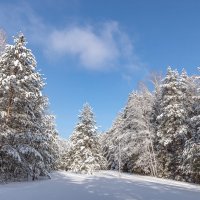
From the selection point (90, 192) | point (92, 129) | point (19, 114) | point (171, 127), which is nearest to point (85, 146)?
point (92, 129)

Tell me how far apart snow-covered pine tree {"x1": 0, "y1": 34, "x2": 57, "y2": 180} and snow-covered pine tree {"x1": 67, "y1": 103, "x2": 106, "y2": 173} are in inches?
732

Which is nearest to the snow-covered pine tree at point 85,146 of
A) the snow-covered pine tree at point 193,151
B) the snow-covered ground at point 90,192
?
the snow-covered pine tree at point 193,151

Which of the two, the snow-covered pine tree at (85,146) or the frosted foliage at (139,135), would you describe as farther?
the snow-covered pine tree at (85,146)

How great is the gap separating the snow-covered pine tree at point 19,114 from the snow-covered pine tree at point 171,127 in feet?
56.4

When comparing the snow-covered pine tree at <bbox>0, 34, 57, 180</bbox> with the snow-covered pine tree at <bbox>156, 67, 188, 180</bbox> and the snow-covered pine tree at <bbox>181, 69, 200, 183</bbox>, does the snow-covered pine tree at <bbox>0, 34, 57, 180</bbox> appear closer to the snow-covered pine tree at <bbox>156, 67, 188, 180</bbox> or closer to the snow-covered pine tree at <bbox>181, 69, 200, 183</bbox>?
the snow-covered pine tree at <bbox>181, 69, 200, 183</bbox>

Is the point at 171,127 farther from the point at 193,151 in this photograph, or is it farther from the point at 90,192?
the point at 90,192

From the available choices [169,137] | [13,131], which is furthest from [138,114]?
[13,131]

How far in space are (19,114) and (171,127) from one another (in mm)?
20025

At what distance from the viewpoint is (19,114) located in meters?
22.8

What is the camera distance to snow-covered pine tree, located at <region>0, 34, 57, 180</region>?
71.4 feet

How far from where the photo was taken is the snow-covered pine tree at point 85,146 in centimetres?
4316

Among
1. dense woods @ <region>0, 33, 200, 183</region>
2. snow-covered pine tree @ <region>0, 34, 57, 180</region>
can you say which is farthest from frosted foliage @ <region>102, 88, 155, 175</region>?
snow-covered pine tree @ <region>0, 34, 57, 180</region>

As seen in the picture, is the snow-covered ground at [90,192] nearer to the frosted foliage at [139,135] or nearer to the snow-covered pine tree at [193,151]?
the snow-covered pine tree at [193,151]

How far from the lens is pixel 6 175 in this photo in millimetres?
22172
